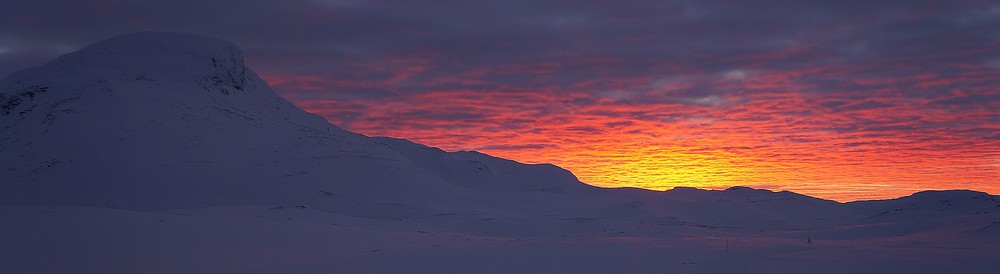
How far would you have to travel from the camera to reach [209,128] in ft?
329

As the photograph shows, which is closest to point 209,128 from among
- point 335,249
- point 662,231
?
point 662,231

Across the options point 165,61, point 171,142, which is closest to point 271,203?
point 171,142

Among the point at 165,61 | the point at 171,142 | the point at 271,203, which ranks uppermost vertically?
the point at 165,61

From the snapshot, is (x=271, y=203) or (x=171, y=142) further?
(x=171, y=142)

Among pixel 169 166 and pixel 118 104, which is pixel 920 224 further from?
pixel 118 104

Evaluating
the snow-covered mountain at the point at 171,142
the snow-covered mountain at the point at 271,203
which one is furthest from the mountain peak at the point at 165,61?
the snow-covered mountain at the point at 271,203

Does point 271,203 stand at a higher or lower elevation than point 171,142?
lower

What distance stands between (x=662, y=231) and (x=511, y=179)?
5126 inches

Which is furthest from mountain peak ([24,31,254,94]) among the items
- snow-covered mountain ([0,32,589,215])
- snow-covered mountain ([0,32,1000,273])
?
snow-covered mountain ([0,32,1000,273])

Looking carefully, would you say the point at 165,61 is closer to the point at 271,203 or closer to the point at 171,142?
the point at 171,142

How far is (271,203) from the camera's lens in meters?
81.7

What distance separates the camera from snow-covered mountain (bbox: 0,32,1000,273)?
79.7 feet

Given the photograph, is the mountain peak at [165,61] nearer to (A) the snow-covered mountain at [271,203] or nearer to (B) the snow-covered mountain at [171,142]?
(B) the snow-covered mountain at [171,142]

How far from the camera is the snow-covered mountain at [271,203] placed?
24.3 metres
